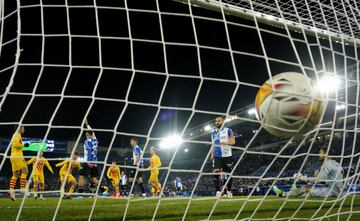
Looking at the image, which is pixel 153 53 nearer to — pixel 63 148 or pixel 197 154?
pixel 63 148

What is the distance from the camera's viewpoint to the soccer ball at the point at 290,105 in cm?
231

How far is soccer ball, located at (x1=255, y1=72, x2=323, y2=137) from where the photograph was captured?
90.8 inches

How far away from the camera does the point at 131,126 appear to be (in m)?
30.3

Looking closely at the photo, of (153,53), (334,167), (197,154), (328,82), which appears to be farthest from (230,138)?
(197,154)

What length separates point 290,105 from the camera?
2.32 meters

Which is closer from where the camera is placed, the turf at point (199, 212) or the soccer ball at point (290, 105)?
the soccer ball at point (290, 105)

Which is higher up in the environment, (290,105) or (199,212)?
(290,105)

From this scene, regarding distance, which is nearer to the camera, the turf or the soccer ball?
the soccer ball

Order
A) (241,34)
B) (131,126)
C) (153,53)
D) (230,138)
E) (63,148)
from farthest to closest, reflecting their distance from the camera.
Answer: (131,126) < (63,148) < (153,53) < (241,34) < (230,138)

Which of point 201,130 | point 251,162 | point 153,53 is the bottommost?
point 251,162

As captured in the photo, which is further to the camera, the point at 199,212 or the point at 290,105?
the point at 199,212

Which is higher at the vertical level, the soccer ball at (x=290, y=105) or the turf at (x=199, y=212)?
the soccer ball at (x=290, y=105)

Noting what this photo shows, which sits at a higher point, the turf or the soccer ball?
the soccer ball

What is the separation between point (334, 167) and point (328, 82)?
3.57 meters
